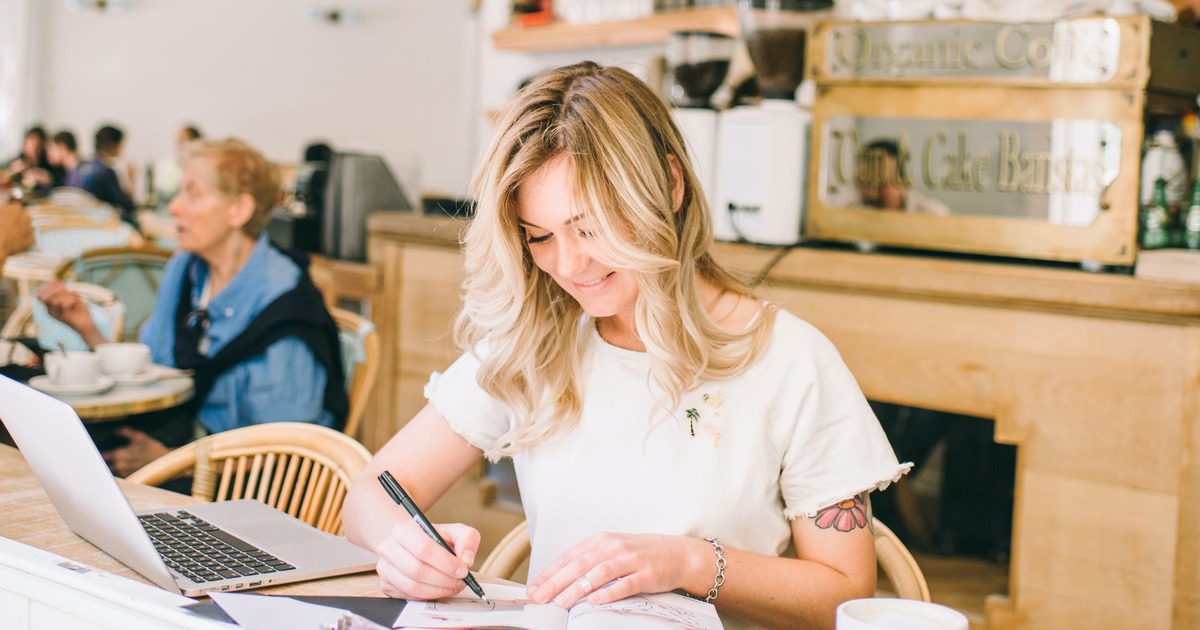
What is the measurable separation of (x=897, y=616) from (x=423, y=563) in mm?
462

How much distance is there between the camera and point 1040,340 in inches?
81.6

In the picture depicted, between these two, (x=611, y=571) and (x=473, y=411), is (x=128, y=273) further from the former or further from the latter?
(x=611, y=571)

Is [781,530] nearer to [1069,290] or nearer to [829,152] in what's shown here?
[1069,290]

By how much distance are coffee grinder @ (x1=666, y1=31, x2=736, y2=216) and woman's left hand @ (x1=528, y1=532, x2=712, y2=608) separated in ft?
4.89

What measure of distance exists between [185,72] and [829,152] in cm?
946

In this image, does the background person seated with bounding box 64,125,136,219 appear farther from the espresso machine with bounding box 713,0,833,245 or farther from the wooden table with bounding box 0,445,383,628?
the wooden table with bounding box 0,445,383,628

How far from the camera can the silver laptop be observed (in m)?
1.07

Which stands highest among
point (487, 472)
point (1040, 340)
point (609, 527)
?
point (1040, 340)

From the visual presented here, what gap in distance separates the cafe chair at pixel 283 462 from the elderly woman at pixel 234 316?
2.62 ft

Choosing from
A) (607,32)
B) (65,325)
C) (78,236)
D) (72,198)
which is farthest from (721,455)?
→ (72,198)

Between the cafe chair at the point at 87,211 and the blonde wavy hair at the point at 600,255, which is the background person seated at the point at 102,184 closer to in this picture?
the cafe chair at the point at 87,211

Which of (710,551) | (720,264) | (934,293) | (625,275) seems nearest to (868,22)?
(934,293)

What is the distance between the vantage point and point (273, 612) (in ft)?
3.28

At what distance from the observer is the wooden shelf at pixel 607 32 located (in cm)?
465
